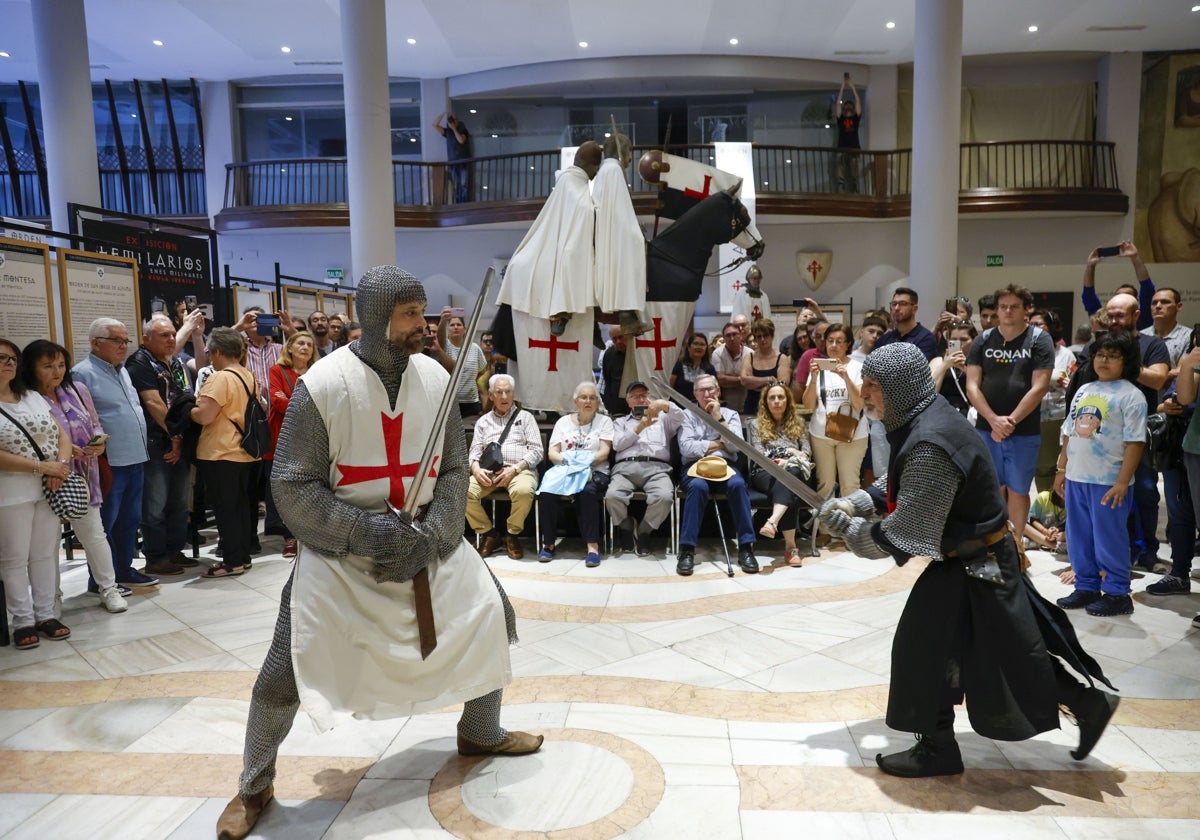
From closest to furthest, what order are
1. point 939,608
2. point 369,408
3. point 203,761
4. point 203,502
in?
point 369,408 < point 939,608 < point 203,761 < point 203,502

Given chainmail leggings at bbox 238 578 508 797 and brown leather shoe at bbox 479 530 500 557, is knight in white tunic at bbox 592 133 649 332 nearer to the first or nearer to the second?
brown leather shoe at bbox 479 530 500 557

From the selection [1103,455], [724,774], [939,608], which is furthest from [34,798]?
[1103,455]

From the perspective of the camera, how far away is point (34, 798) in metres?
2.56

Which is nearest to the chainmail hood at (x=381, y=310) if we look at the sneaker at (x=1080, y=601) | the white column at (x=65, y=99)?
the sneaker at (x=1080, y=601)

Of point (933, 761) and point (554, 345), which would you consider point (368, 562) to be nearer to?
point (933, 761)

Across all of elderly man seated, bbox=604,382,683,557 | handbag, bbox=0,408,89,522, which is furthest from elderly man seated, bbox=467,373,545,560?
handbag, bbox=0,408,89,522

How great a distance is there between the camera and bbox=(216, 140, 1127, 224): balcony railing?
43.8ft

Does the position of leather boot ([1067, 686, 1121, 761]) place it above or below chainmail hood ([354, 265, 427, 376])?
below

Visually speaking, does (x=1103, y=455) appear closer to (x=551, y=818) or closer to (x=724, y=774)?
(x=724, y=774)

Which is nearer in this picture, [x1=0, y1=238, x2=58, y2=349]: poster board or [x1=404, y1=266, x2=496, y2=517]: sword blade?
[x1=404, y1=266, x2=496, y2=517]: sword blade

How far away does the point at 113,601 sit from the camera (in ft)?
14.6

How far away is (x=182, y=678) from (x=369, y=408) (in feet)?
6.70

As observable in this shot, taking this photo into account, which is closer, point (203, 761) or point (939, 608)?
point (939, 608)

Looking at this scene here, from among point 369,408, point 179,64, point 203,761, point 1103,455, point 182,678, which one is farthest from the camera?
point 179,64
